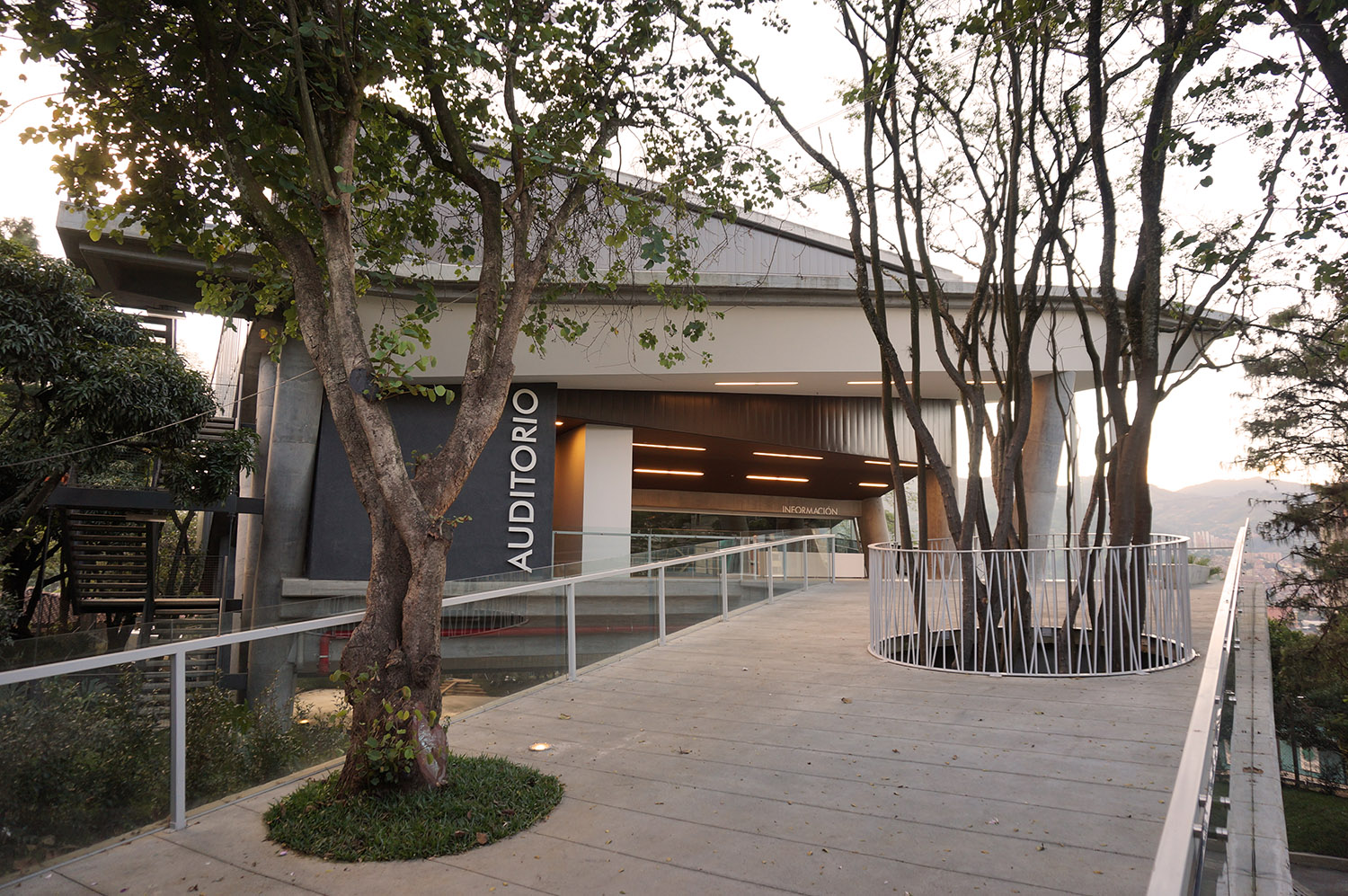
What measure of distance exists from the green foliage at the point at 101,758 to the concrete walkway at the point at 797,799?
15cm

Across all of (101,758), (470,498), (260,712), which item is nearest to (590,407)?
(470,498)

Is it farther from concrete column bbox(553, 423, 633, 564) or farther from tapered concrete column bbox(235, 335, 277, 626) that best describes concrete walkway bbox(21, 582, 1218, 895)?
tapered concrete column bbox(235, 335, 277, 626)

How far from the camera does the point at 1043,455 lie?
14.2 meters

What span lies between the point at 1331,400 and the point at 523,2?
55.7 feet

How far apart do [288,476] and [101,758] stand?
9802 mm

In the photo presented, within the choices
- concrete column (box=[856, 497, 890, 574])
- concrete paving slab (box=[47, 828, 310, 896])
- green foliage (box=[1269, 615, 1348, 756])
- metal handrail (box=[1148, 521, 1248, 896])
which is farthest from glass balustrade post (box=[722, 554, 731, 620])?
concrete column (box=[856, 497, 890, 574])

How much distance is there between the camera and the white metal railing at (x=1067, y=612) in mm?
6078

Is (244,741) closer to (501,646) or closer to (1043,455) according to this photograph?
(501,646)

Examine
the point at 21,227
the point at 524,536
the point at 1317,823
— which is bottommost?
the point at 1317,823

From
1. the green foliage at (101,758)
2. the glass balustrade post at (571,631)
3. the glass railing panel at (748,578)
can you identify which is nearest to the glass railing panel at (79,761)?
the green foliage at (101,758)

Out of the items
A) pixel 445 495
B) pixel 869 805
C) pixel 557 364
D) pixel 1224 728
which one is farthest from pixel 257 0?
pixel 557 364

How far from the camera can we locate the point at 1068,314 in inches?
510

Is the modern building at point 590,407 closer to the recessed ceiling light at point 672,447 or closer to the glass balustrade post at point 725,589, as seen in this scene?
the recessed ceiling light at point 672,447

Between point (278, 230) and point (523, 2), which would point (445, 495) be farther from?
point (523, 2)
